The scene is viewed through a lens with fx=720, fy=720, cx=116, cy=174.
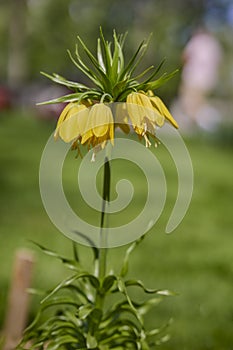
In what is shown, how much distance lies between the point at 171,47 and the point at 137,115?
56.0ft

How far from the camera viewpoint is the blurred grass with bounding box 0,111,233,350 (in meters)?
2.15

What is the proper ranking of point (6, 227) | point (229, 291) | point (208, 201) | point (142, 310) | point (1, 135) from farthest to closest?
point (1, 135), point (208, 201), point (6, 227), point (229, 291), point (142, 310)

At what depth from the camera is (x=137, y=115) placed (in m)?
1.01

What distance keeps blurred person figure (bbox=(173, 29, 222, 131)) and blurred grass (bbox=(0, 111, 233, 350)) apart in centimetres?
391

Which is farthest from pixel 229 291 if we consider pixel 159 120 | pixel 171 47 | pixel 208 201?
pixel 171 47

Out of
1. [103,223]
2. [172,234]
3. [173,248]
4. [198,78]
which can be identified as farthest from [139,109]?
[198,78]

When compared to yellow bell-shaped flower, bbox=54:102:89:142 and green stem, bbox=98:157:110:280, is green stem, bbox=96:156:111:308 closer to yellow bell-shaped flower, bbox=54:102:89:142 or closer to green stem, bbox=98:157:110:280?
green stem, bbox=98:157:110:280

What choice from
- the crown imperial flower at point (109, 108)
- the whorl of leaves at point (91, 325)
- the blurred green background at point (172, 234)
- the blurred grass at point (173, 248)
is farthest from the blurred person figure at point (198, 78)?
the crown imperial flower at point (109, 108)

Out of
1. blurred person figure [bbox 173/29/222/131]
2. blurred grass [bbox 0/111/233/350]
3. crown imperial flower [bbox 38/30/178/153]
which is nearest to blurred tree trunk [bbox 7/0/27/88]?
blurred person figure [bbox 173/29/222/131]

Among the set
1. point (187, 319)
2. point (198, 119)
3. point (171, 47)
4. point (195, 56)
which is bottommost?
point (187, 319)

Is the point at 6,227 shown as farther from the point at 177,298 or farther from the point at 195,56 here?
the point at 195,56

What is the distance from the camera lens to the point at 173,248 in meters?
3.23

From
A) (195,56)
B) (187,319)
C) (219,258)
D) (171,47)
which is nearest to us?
(187,319)

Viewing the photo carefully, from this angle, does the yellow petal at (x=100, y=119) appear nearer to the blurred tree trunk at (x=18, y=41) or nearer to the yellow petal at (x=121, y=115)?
the yellow petal at (x=121, y=115)
